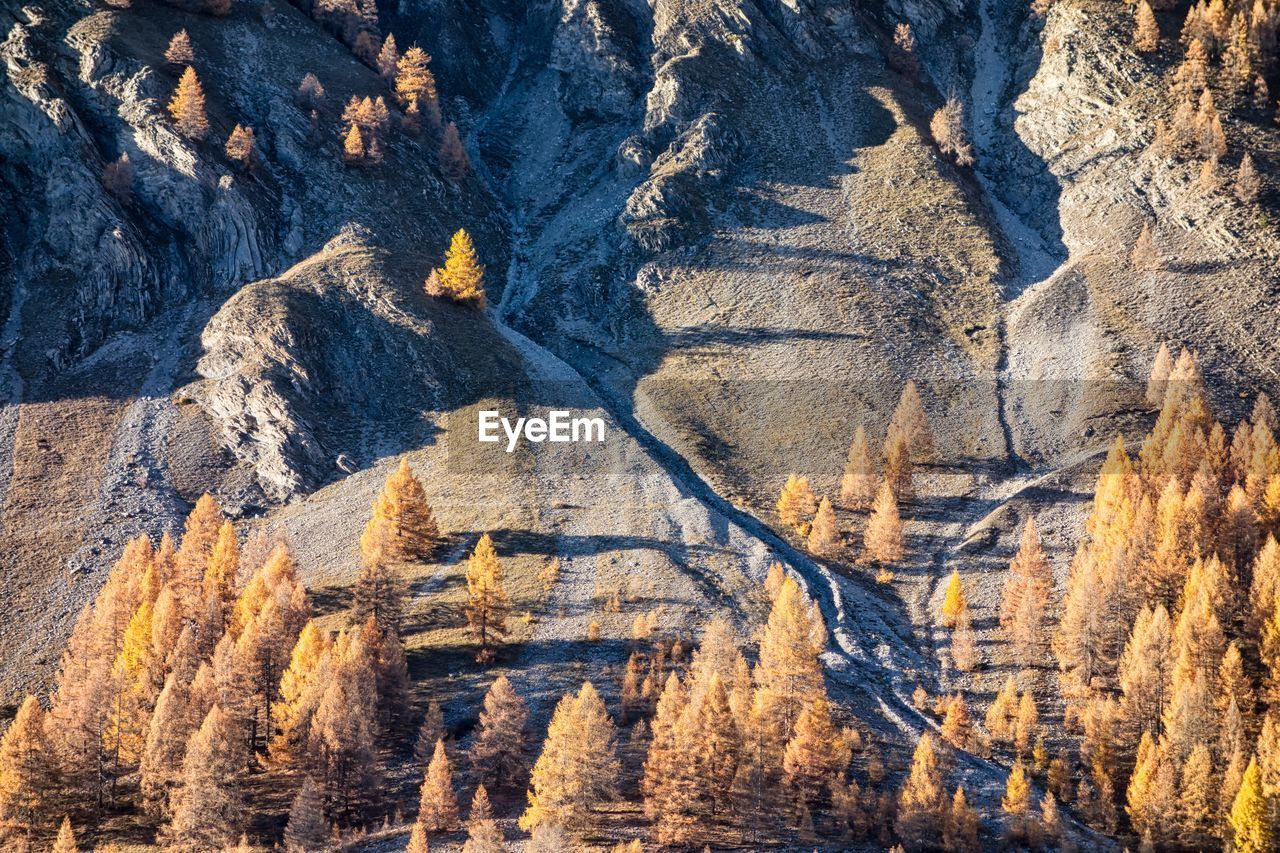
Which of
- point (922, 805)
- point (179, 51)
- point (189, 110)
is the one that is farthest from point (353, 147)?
point (922, 805)

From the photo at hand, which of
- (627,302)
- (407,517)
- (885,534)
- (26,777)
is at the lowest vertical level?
(26,777)

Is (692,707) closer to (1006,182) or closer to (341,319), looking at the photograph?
(341,319)

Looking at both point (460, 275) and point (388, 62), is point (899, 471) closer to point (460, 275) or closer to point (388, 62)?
point (460, 275)

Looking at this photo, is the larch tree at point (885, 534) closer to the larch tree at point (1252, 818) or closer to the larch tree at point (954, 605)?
the larch tree at point (954, 605)

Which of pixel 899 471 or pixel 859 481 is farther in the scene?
pixel 899 471

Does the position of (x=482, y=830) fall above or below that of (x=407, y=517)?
below

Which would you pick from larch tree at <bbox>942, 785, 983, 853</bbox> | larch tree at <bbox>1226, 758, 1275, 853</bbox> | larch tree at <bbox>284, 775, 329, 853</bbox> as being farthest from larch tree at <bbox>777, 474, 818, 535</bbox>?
larch tree at <bbox>284, 775, 329, 853</bbox>

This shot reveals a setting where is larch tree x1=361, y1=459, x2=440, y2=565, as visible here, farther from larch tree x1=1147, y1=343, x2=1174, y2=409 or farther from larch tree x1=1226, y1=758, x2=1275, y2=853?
larch tree x1=1147, y1=343, x2=1174, y2=409
